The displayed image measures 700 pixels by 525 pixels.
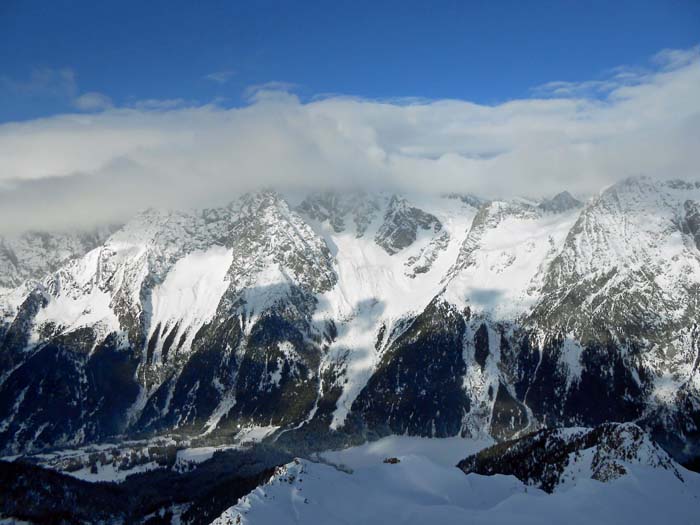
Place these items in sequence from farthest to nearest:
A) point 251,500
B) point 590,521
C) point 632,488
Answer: point 251,500 < point 632,488 < point 590,521

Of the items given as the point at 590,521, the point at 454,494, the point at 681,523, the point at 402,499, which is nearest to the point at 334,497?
the point at 402,499

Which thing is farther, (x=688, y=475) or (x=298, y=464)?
(x=298, y=464)

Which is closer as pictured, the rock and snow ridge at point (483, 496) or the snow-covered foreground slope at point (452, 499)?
the snow-covered foreground slope at point (452, 499)

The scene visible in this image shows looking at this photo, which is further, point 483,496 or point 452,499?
point 483,496

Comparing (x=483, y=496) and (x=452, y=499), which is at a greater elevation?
Answer: (x=452, y=499)

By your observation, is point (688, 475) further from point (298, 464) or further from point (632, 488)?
point (298, 464)

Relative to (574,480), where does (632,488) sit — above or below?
above

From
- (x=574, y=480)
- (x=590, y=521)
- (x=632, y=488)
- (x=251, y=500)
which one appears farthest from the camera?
(x=574, y=480)

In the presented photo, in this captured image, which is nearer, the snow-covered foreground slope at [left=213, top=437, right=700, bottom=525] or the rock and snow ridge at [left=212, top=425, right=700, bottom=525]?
the snow-covered foreground slope at [left=213, top=437, right=700, bottom=525]
